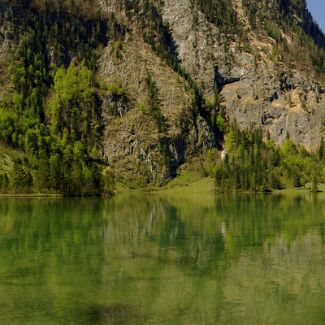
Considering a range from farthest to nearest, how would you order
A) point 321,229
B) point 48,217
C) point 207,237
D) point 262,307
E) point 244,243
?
1. point 48,217
2. point 321,229
3. point 207,237
4. point 244,243
5. point 262,307

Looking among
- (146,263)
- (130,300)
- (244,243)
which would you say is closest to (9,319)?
(130,300)

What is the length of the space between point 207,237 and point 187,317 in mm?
40132

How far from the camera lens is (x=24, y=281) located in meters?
41.8

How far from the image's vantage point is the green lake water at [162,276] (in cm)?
3247

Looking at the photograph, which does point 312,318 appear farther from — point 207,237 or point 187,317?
point 207,237

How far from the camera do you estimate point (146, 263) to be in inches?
1976

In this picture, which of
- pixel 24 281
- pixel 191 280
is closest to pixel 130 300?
pixel 191 280

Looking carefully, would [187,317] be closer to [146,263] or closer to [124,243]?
[146,263]

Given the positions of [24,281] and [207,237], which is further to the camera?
[207,237]

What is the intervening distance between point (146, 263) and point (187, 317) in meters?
18.7

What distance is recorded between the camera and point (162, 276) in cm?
4353

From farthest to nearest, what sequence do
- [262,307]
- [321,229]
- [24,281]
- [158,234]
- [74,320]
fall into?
[321,229] < [158,234] < [24,281] < [262,307] < [74,320]

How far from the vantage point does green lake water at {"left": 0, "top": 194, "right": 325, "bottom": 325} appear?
3247 centimetres

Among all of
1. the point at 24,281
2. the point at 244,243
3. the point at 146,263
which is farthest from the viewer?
the point at 244,243
